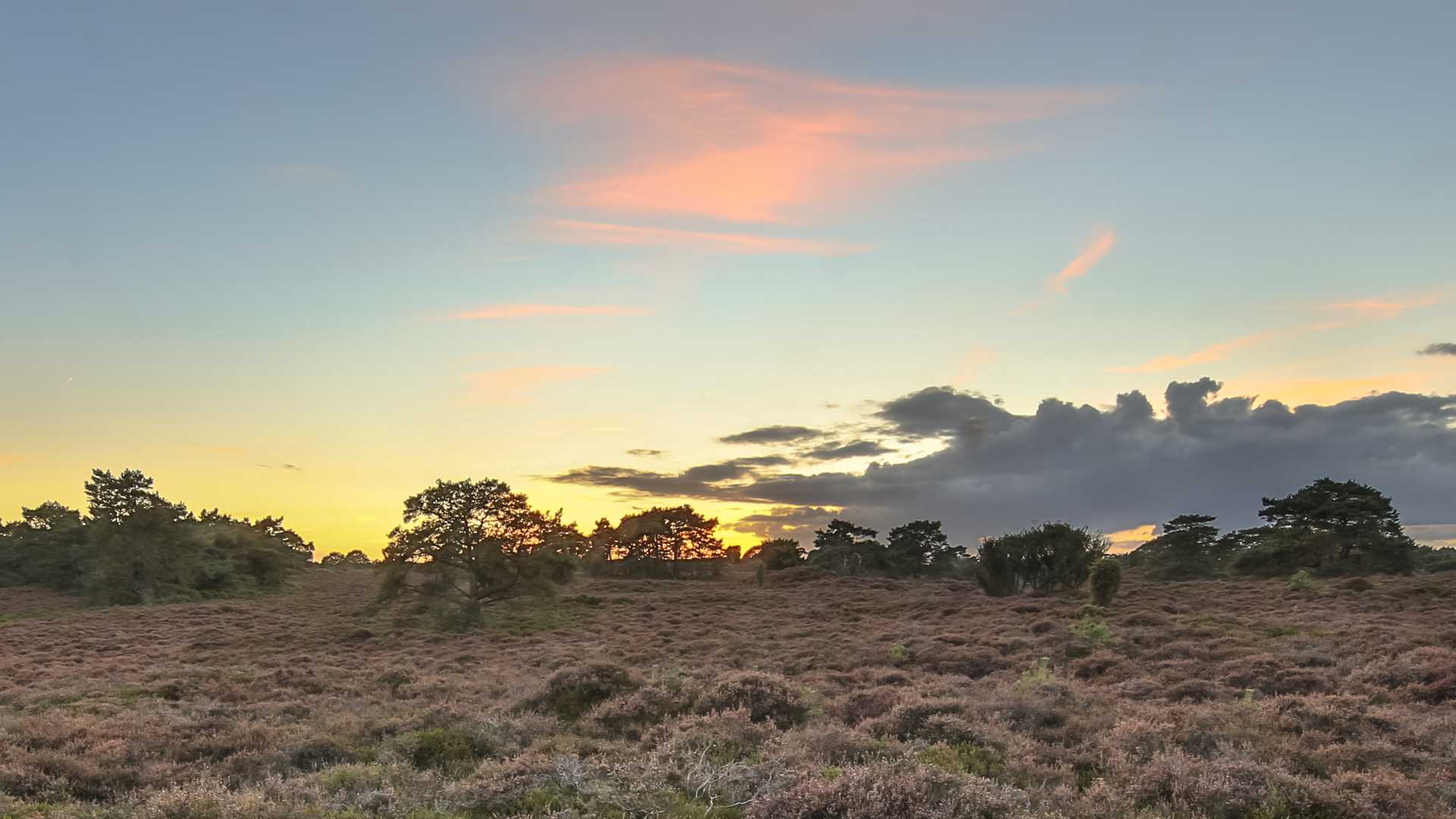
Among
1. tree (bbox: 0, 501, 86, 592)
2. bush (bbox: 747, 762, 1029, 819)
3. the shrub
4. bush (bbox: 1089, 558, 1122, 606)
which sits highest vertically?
tree (bbox: 0, 501, 86, 592)

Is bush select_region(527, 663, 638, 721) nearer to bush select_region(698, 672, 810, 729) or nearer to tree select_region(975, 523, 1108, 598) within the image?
bush select_region(698, 672, 810, 729)

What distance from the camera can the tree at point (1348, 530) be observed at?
1998 inches

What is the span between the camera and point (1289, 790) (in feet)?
26.2

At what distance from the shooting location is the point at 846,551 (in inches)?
2931

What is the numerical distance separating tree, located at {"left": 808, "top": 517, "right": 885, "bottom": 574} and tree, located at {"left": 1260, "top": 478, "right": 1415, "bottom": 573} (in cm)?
3240

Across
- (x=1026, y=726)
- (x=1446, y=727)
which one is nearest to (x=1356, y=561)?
(x=1446, y=727)

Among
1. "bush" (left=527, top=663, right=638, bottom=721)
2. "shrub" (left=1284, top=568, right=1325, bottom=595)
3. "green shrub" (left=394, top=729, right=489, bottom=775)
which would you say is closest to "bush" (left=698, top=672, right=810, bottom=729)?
"bush" (left=527, top=663, right=638, bottom=721)

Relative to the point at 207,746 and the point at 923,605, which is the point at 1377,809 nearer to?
the point at 207,746

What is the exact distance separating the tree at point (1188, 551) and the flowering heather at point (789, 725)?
1322 inches

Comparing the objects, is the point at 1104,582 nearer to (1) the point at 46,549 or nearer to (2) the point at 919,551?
(2) the point at 919,551

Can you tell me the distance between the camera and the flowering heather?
8.20m

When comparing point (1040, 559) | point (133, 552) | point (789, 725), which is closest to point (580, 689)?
point (789, 725)

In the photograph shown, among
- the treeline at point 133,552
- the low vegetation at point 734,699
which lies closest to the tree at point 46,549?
the treeline at point 133,552

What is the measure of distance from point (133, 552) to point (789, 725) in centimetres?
6192
